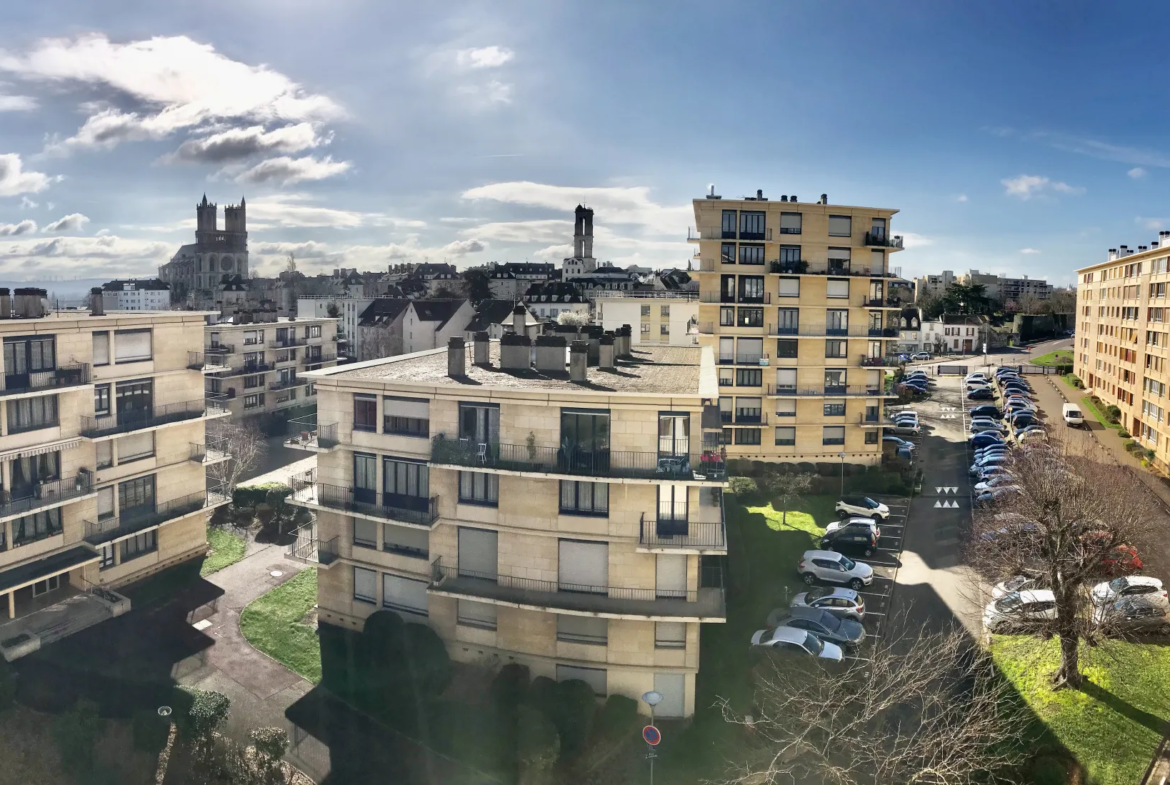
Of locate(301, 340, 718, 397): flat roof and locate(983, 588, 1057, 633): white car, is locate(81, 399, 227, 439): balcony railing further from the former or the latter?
locate(983, 588, 1057, 633): white car

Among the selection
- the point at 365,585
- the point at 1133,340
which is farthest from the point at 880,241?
the point at 365,585

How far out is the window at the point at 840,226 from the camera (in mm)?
45125

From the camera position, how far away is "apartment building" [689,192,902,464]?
45.1 m

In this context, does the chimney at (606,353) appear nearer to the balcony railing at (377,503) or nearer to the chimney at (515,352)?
the chimney at (515,352)

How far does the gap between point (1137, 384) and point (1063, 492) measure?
33510 mm

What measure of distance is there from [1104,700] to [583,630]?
1564 cm

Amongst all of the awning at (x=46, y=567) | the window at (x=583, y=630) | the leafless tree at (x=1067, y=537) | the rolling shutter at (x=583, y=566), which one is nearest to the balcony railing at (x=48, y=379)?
the awning at (x=46, y=567)

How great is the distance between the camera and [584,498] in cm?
2202

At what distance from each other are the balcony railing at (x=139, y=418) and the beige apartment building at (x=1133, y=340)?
52.8 metres

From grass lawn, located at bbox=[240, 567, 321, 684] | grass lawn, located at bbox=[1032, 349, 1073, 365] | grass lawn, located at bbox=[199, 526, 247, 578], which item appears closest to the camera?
grass lawn, located at bbox=[240, 567, 321, 684]

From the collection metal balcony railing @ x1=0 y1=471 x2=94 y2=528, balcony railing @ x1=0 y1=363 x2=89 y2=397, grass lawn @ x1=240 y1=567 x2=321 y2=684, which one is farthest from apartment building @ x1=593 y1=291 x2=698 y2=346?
metal balcony railing @ x1=0 y1=471 x2=94 y2=528

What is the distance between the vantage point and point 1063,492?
82.5ft

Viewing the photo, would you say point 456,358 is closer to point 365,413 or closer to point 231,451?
point 365,413

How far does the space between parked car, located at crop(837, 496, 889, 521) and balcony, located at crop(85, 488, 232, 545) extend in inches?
1221
